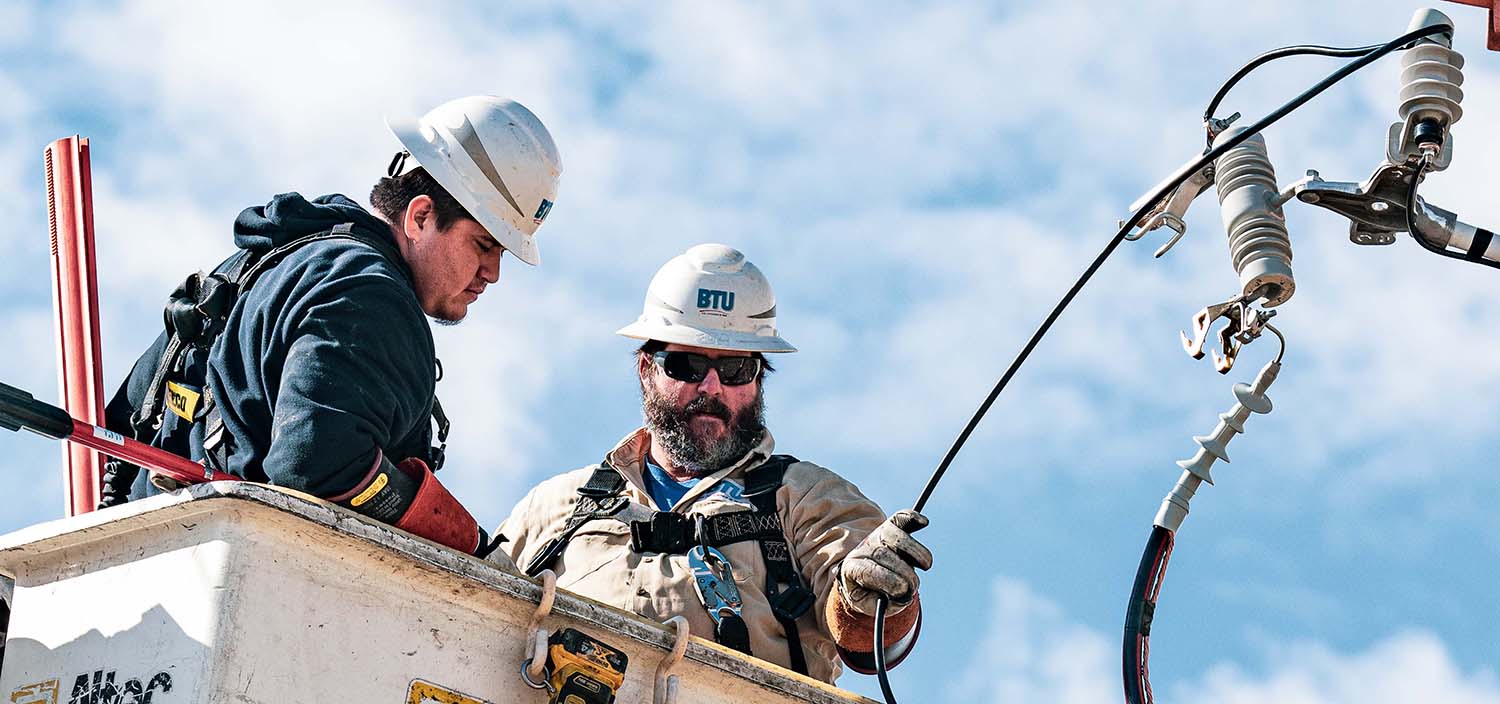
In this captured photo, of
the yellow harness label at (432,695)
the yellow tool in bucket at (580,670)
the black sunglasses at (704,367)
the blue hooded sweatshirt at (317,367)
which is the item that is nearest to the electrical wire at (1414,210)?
the black sunglasses at (704,367)

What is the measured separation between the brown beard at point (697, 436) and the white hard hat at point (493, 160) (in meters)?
1.13

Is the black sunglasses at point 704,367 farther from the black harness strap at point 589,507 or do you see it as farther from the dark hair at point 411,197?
the dark hair at point 411,197

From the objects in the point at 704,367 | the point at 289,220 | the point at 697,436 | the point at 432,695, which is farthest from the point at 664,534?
the point at 432,695

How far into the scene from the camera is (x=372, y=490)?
4.24 metres

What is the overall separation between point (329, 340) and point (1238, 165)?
8.44 ft

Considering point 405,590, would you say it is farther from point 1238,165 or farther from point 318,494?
point 1238,165

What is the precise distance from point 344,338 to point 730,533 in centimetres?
196

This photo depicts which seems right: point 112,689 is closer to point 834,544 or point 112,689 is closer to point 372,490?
point 372,490

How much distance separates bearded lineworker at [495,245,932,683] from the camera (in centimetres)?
562

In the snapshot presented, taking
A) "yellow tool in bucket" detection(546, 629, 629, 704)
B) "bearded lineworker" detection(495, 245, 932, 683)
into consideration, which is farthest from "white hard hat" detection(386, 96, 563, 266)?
"yellow tool in bucket" detection(546, 629, 629, 704)

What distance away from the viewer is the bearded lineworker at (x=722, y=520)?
18.5 feet

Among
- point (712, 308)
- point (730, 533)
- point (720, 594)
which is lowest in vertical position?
point (720, 594)

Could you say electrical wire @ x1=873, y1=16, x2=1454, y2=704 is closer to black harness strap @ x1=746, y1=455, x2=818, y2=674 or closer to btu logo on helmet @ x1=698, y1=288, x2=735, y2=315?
black harness strap @ x1=746, y1=455, x2=818, y2=674

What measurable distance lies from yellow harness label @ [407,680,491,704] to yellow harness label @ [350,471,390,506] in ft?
1.99
